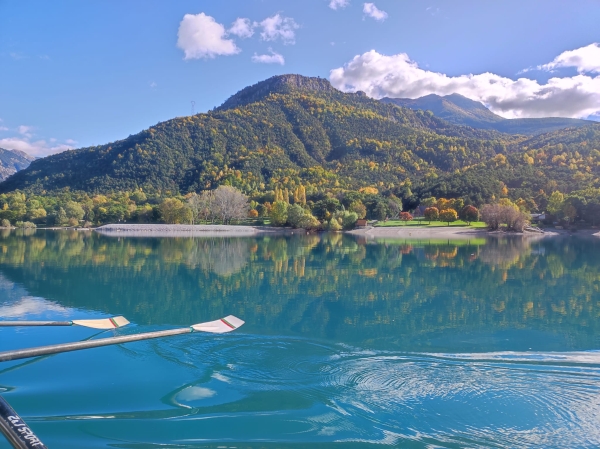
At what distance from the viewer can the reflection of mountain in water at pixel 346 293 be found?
37.4 ft

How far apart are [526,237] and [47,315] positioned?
175 ft

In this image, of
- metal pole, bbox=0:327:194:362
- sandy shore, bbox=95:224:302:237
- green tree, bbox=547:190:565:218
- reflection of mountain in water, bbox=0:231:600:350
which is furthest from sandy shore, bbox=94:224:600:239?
metal pole, bbox=0:327:194:362

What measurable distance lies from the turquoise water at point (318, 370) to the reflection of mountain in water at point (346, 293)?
10cm

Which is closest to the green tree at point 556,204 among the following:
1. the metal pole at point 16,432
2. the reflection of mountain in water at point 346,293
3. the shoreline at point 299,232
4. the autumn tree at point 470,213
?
the shoreline at point 299,232

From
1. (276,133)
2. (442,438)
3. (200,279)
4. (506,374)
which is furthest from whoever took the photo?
(276,133)

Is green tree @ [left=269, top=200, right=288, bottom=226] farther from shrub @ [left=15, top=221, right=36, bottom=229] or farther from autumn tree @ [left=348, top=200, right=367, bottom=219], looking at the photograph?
shrub @ [left=15, top=221, right=36, bottom=229]

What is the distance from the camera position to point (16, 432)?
3939 millimetres

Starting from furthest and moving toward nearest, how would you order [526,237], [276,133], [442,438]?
[276,133], [526,237], [442,438]

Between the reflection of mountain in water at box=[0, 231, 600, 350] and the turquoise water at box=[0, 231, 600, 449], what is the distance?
10cm

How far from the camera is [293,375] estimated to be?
8016mm

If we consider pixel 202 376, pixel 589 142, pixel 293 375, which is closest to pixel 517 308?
pixel 293 375

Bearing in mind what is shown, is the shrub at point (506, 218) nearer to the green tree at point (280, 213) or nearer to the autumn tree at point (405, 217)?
the autumn tree at point (405, 217)

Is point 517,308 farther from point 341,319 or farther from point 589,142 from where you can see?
point 589,142

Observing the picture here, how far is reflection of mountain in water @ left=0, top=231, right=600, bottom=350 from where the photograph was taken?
11.4 m
